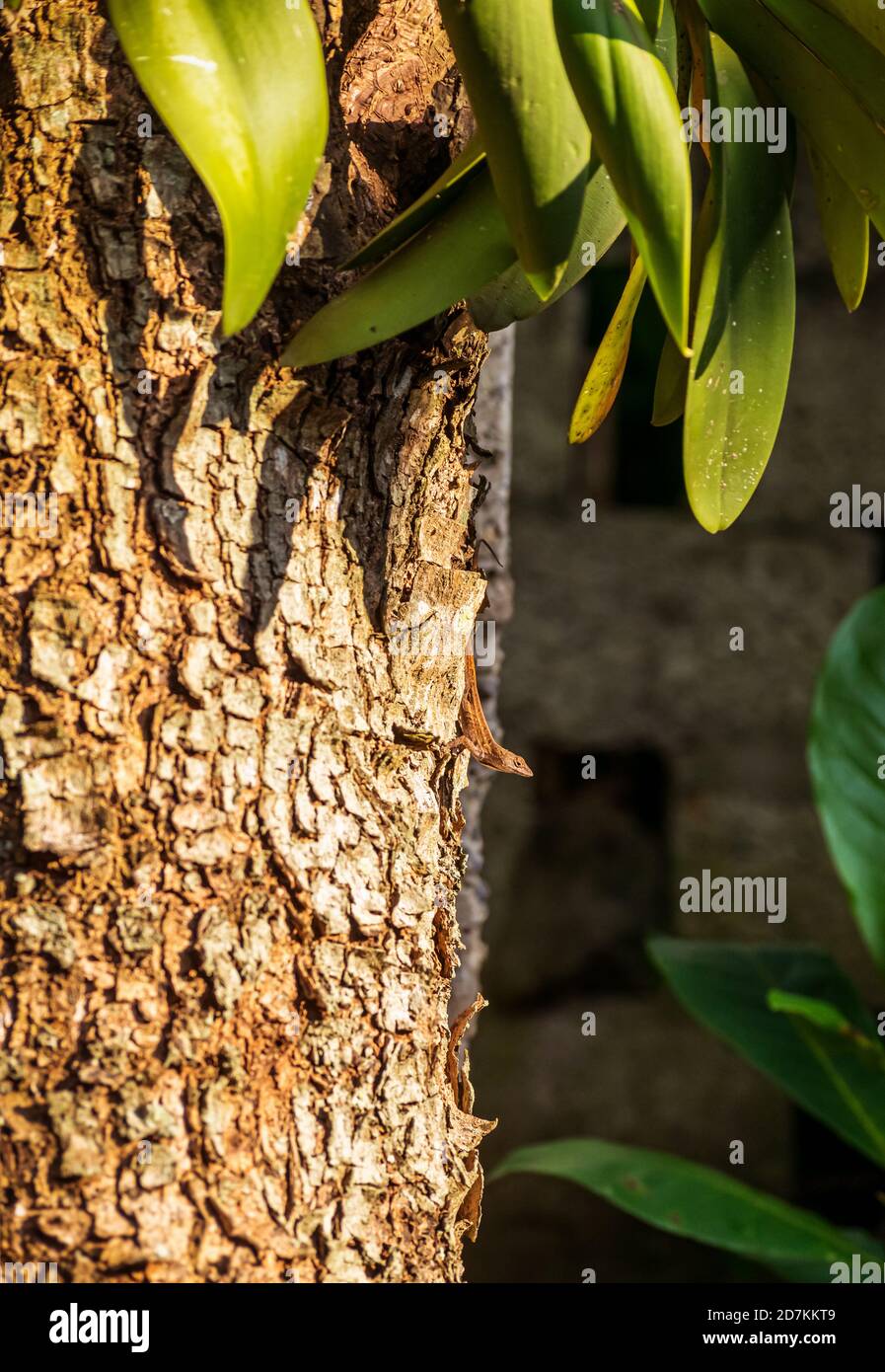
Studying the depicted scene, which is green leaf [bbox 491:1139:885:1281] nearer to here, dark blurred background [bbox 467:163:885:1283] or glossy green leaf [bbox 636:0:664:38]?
dark blurred background [bbox 467:163:885:1283]

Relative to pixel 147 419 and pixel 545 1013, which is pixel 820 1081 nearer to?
pixel 545 1013

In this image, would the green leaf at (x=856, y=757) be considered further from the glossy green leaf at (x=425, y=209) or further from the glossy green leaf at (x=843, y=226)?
the glossy green leaf at (x=425, y=209)

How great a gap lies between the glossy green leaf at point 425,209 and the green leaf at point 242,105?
1.7 inches

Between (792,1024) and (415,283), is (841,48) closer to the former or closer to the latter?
(415,283)

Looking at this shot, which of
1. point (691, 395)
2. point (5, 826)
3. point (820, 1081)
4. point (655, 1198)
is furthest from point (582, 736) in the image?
point (5, 826)

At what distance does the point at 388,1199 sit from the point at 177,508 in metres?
0.37

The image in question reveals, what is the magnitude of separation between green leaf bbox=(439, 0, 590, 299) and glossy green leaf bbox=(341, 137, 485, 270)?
4cm

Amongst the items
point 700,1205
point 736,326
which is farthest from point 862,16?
point 700,1205

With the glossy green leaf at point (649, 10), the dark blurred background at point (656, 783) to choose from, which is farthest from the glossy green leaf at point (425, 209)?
the dark blurred background at point (656, 783)

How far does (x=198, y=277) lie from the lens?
1.77ft

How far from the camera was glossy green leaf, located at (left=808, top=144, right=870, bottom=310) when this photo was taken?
0.66 m

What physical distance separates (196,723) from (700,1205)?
4.07 ft

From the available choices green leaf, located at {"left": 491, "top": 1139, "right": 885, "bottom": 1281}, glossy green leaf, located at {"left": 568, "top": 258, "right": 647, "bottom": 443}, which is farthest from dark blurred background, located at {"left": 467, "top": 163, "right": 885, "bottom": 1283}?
glossy green leaf, located at {"left": 568, "top": 258, "right": 647, "bottom": 443}

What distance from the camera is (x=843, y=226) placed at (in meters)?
0.67
